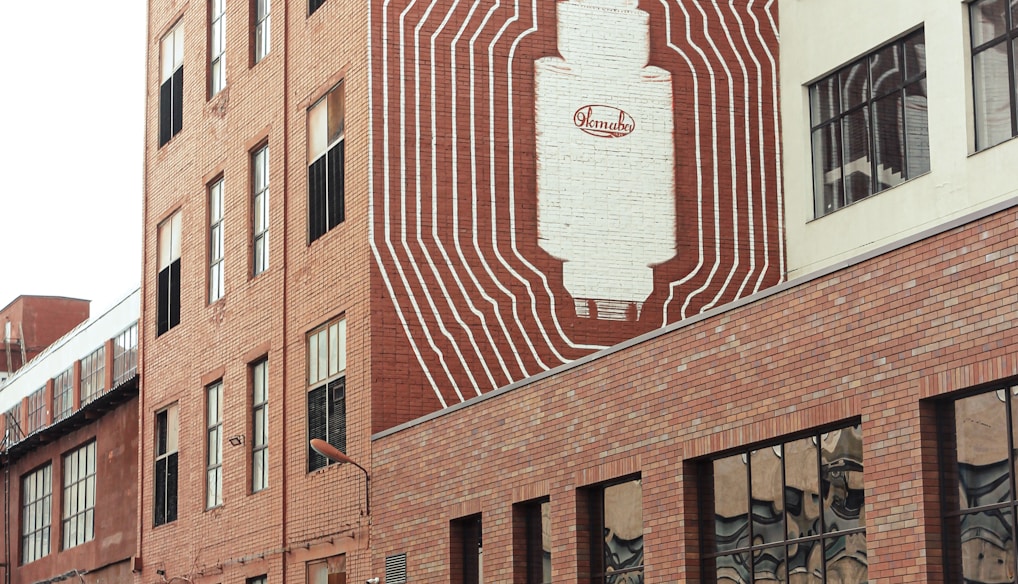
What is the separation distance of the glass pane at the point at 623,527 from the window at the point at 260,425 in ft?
34.4

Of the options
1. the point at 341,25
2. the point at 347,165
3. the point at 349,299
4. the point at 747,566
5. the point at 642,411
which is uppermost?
the point at 341,25

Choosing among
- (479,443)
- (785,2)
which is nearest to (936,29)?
(785,2)

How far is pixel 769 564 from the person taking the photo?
19250 mm

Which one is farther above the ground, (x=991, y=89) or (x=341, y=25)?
(x=341, y=25)

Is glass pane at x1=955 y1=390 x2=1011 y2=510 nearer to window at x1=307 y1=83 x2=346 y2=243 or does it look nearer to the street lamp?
the street lamp

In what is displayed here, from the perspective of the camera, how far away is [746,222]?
99.3ft

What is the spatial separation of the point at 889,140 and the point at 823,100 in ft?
8.27

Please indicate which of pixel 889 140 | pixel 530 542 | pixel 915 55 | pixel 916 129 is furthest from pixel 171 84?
pixel 530 542

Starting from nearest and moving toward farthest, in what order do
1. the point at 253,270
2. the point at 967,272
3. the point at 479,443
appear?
1. the point at 967,272
2. the point at 479,443
3. the point at 253,270

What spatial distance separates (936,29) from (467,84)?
23.9ft

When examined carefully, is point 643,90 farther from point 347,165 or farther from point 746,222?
point 347,165

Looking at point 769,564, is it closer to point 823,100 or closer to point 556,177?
point 556,177

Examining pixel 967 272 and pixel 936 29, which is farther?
pixel 936 29

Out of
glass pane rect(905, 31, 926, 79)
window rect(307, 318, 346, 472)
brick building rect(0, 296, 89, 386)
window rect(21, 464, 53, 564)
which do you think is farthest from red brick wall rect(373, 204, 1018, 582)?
brick building rect(0, 296, 89, 386)
